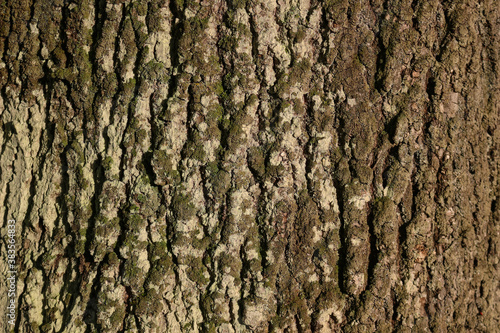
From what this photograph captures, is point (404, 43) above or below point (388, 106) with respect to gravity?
above

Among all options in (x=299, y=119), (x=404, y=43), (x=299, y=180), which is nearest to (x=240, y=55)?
(x=299, y=119)

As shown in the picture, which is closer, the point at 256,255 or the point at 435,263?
the point at 256,255

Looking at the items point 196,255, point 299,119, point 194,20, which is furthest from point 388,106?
point 196,255

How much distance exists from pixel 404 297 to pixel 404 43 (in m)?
0.89

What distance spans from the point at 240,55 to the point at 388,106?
54 cm

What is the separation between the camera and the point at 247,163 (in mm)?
1437

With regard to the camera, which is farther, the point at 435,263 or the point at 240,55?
the point at 435,263

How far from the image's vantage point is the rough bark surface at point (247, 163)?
143cm

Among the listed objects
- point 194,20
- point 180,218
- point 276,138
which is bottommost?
point 180,218

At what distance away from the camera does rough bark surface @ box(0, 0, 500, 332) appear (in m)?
1.43

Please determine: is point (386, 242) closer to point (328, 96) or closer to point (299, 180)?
point (299, 180)

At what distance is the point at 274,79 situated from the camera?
4.76 ft

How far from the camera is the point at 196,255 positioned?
143 centimetres

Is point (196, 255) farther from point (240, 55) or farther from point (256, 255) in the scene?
point (240, 55)
